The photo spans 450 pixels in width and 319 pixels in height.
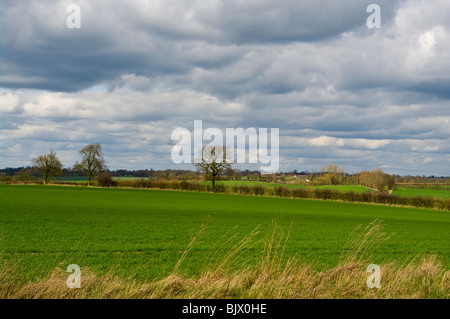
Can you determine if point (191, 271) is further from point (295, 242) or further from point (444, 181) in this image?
point (444, 181)

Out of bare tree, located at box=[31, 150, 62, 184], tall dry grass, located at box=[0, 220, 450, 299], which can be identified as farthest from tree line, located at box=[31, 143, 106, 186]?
tall dry grass, located at box=[0, 220, 450, 299]

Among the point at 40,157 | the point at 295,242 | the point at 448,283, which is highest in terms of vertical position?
the point at 40,157

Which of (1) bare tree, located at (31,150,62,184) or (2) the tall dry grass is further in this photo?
(1) bare tree, located at (31,150,62,184)

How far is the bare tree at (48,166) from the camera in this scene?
122m

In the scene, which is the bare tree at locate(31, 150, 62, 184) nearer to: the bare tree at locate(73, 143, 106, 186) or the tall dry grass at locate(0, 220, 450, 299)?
the bare tree at locate(73, 143, 106, 186)

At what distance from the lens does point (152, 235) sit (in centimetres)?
2692

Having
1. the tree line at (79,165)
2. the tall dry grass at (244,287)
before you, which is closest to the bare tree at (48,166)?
the tree line at (79,165)

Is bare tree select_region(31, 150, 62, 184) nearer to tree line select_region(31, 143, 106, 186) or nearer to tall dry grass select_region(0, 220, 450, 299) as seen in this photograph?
tree line select_region(31, 143, 106, 186)

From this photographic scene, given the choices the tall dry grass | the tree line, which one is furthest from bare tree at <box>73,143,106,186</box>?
the tall dry grass

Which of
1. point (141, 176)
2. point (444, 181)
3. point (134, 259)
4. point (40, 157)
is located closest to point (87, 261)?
point (134, 259)

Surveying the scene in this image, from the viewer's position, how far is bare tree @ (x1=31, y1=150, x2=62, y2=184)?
399ft

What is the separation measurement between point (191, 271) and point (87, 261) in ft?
15.3

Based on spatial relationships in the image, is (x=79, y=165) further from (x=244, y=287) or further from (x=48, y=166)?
(x=244, y=287)
